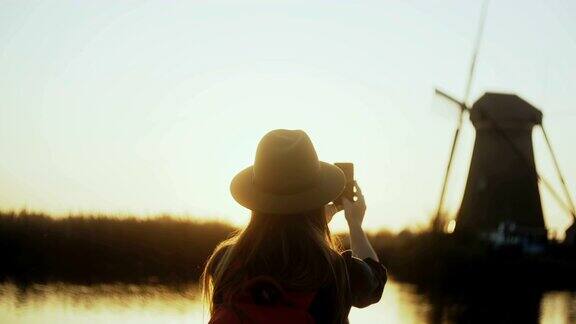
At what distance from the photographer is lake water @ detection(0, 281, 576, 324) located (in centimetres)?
1199

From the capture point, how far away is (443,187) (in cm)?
2669

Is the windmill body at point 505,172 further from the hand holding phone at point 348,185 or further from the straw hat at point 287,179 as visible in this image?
the straw hat at point 287,179

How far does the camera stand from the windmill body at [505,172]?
89.2 ft

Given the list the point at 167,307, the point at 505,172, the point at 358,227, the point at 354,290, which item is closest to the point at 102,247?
the point at 167,307

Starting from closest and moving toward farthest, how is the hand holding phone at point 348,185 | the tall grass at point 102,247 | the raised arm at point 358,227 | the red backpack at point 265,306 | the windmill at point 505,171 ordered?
the red backpack at point 265,306 → the raised arm at point 358,227 → the hand holding phone at point 348,185 → the tall grass at point 102,247 → the windmill at point 505,171

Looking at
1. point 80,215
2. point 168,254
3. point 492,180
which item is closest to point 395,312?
point 168,254

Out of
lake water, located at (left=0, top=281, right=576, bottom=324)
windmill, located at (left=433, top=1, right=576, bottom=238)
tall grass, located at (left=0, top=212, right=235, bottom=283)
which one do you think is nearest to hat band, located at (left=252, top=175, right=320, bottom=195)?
lake water, located at (left=0, top=281, right=576, bottom=324)

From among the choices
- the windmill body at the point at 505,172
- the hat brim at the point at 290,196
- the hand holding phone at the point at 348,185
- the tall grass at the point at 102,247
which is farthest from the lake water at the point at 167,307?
the windmill body at the point at 505,172

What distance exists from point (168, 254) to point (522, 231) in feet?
46.4

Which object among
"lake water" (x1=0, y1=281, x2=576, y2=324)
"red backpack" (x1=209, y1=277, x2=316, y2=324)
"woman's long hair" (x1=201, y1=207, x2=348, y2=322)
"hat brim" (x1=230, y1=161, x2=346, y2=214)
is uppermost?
"hat brim" (x1=230, y1=161, x2=346, y2=214)

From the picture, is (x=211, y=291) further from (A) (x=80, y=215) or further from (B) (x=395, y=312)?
(A) (x=80, y=215)

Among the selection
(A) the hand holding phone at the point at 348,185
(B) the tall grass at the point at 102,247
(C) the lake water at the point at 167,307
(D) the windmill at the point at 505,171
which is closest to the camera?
(A) the hand holding phone at the point at 348,185

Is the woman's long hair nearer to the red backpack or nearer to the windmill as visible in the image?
the red backpack

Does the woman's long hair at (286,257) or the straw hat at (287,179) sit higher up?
the straw hat at (287,179)
